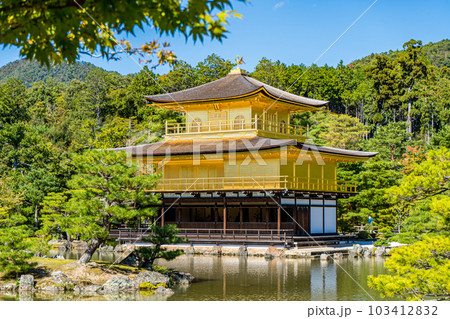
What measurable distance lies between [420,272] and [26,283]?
36.1 feet

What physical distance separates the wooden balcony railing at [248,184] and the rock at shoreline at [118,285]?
12.9 metres

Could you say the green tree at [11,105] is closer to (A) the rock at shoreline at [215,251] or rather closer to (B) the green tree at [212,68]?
(B) the green tree at [212,68]

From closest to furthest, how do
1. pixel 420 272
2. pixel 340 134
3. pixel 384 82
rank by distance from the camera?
1. pixel 420 272
2. pixel 340 134
3. pixel 384 82

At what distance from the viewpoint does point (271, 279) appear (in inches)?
693

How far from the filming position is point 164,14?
4.48 meters

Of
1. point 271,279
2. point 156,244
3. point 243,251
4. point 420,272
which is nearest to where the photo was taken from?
point 420,272

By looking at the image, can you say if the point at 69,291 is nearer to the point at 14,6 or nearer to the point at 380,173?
the point at 14,6

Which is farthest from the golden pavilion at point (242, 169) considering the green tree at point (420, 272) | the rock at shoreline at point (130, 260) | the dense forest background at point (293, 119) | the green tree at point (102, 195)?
the green tree at point (420, 272)

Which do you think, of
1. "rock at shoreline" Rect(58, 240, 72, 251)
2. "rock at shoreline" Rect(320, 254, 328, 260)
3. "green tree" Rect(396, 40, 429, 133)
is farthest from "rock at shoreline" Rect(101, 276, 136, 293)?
"green tree" Rect(396, 40, 429, 133)

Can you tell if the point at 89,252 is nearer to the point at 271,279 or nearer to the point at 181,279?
the point at 181,279

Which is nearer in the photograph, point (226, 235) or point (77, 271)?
point (77, 271)

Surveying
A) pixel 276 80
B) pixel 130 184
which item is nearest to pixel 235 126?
pixel 130 184

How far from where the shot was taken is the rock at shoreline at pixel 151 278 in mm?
15508

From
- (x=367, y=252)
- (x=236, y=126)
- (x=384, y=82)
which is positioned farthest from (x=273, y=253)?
(x=384, y=82)
